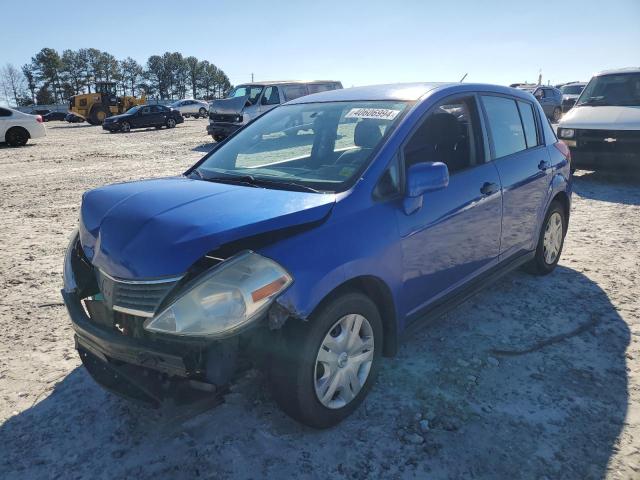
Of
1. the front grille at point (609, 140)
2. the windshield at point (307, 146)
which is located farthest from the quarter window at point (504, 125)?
the front grille at point (609, 140)

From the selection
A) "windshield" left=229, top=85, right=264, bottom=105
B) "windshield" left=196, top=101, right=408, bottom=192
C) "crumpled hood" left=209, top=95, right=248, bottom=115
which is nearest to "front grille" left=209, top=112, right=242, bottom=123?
"crumpled hood" left=209, top=95, right=248, bottom=115

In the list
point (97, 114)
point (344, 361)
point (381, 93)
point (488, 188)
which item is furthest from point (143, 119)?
point (344, 361)

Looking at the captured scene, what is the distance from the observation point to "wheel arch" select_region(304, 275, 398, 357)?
8.00 ft

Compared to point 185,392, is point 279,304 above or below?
above

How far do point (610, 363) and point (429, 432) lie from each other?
4.82 feet

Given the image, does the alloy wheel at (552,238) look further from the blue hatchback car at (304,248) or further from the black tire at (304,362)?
the black tire at (304,362)

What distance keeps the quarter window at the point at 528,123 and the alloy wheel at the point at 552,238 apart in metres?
0.75

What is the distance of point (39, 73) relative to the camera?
268ft

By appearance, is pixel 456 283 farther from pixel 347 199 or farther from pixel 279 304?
pixel 279 304

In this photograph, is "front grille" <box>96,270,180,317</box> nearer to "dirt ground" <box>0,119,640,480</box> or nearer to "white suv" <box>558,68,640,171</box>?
A: "dirt ground" <box>0,119,640,480</box>

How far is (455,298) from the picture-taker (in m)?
3.28

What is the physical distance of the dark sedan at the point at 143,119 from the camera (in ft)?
86.1

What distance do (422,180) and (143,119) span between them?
90.4 feet

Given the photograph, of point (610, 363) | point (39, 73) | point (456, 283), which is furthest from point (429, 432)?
point (39, 73)
